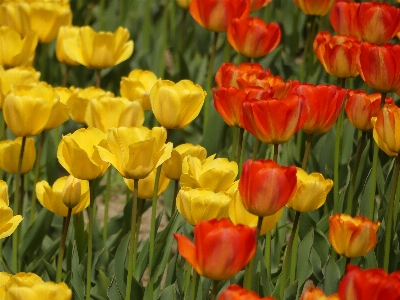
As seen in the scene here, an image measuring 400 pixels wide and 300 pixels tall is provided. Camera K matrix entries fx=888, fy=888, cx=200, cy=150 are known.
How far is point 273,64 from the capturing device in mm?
3801

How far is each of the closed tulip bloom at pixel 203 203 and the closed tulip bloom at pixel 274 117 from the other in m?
0.16

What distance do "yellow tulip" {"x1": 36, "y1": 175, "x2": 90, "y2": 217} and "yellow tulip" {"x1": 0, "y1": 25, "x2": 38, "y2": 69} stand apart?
60 centimetres

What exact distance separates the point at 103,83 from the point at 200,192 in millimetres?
2226

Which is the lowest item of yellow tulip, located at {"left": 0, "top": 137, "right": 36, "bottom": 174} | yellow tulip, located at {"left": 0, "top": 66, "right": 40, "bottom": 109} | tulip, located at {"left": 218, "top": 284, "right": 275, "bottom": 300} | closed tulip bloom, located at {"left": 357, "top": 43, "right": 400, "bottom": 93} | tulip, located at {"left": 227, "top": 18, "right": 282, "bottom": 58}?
yellow tulip, located at {"left": 0, "top": 137, "right": 36, "bottom": 174}

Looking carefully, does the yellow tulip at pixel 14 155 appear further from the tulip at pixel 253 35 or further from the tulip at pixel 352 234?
the tulip at pixel 352 234

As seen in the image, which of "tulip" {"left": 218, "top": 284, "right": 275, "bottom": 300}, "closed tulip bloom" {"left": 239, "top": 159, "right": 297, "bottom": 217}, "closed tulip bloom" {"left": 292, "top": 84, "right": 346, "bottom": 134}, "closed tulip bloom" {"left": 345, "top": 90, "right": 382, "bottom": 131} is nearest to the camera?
"tulip" {"left": 218, "top": 284, "right": 275, "bottom": 300}

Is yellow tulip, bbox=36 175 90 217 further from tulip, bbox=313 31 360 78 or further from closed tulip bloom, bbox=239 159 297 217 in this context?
tulip, bbox=313 31 360 78

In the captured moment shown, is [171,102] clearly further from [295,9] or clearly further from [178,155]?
[295,9]

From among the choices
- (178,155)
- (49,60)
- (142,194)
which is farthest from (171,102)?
(49,60)

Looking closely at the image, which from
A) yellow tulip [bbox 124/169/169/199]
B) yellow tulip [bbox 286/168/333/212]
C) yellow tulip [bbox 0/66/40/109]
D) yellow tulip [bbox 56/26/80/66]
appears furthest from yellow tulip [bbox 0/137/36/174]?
yellow tulip [bbox 286/168/333/212]

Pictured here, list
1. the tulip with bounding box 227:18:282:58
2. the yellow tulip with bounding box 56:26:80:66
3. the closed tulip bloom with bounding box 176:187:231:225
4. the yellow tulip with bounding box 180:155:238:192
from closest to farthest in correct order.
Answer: the closed tulip bloom with bounding box 176:187:231:225
the yellow tulip with bounding box 180:155:238:192
the tulip with bounding box 227:18:282:58
the yellow tulip with bounding box 56:26:80:66

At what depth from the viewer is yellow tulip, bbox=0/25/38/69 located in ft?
8.56

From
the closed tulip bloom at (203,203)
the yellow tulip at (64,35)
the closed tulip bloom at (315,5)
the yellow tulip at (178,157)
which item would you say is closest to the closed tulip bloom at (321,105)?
the yellow tulip at (178,157)

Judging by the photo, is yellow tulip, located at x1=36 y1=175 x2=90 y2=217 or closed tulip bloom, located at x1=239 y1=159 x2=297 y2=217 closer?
closed tulip bloom, located at x1=239 y1=159 x2=297 y2=217
